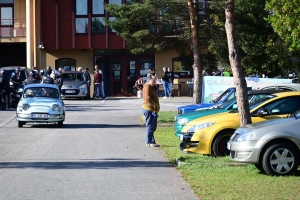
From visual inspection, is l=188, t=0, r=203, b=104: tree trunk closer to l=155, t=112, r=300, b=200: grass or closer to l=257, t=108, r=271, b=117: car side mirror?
l=257, t=108, r=271, b=117: car side mirror

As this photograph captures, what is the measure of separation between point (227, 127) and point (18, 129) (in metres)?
10.1

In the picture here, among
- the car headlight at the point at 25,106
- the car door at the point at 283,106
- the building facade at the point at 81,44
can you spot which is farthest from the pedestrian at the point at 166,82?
the car door at the point at 283,106

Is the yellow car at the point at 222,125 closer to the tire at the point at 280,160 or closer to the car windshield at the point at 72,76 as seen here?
the tire at the point at 280,160

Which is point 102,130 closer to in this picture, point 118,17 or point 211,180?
point 118,17

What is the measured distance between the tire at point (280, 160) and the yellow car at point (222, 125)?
285 cm

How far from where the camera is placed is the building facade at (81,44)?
4388cm

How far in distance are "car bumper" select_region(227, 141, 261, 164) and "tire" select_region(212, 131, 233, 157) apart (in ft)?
7.42

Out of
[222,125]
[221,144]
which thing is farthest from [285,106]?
[221,144]

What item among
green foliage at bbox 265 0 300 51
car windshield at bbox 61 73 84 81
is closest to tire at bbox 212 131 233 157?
green foliage at bbox 265 0 300 51

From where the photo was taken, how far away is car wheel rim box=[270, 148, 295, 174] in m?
11.5

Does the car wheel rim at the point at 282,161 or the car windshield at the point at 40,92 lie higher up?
the car windshield at the point at 40,92

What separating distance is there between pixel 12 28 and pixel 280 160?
39.1 m

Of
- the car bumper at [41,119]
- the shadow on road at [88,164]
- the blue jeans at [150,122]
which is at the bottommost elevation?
the shadow on road at [88,164]

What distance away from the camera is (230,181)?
10977mm
